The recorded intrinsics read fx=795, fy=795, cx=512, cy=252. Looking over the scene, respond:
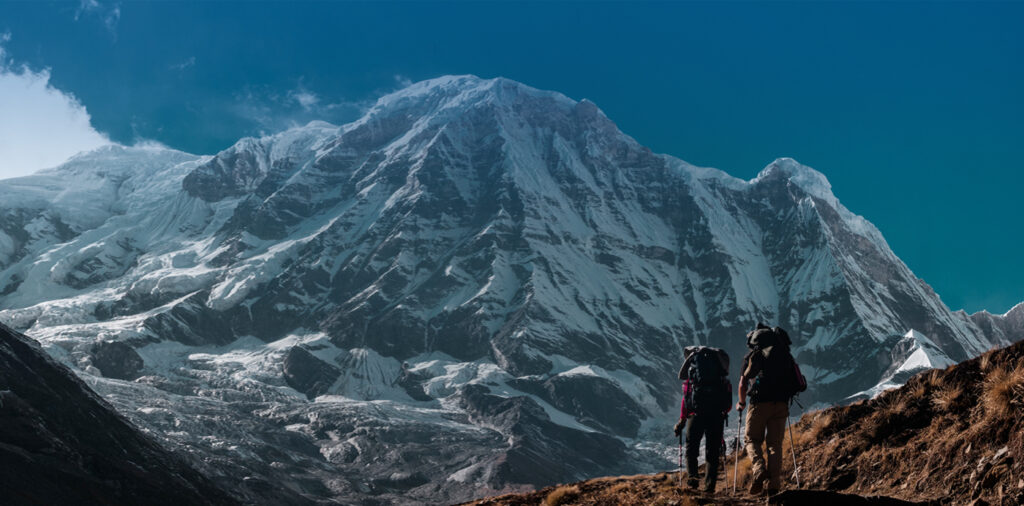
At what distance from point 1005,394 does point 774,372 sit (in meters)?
3.82

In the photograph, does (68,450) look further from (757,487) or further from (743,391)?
(757,487)

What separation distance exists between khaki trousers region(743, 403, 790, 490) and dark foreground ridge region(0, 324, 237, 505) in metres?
66.9

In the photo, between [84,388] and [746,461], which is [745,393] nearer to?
[746,461]

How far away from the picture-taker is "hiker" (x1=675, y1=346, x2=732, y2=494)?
14.8m

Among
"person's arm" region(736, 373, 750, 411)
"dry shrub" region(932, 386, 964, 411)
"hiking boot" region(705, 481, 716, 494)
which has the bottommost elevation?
"hiking boot" region(705, 481, 716, 494)

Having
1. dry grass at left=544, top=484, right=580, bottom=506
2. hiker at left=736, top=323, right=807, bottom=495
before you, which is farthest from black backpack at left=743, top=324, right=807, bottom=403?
dry grass at left=544, top=484, right=580, bottom=506

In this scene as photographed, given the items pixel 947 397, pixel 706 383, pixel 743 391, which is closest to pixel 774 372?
pixel 743 391

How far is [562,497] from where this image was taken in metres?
15.2

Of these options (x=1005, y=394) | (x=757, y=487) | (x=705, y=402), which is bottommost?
(x=757, y=487)

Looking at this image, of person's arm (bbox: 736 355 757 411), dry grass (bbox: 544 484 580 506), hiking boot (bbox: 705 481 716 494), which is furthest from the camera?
dry grass (bbox: 544 484 580 506)

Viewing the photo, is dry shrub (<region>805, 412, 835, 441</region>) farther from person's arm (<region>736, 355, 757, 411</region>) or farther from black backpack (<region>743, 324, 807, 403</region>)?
person's arm (<region>736, 355, 757, 411</region>)

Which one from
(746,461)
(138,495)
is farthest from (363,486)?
(746,461)

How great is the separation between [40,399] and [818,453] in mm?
85234

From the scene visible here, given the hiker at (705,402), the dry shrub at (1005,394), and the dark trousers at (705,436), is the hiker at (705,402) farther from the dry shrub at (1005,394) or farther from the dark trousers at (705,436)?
the dry shrub at (1005,394)
